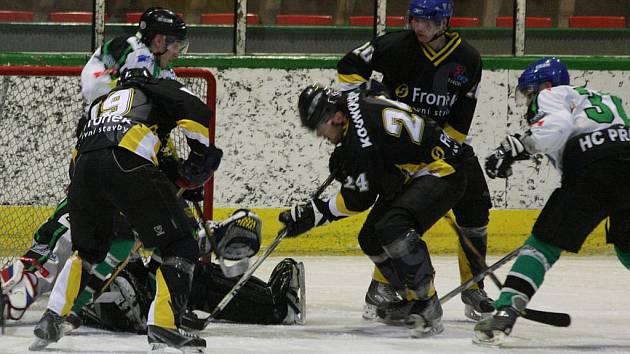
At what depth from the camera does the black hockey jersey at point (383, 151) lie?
13.6ft

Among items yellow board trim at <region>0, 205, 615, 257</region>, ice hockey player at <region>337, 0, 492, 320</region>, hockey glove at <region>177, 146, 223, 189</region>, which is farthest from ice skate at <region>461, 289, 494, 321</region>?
yellow board trim at <region>0, 205, 615, 257</region>

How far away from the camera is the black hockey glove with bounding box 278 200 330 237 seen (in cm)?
429

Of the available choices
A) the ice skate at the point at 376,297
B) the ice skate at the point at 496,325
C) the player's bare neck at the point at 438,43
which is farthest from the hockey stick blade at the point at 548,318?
the player's bare neck at the point at 438,43

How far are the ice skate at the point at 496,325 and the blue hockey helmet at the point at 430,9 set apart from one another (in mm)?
1253

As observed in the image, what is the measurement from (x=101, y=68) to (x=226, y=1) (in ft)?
7.96

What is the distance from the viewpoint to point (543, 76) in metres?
4.28

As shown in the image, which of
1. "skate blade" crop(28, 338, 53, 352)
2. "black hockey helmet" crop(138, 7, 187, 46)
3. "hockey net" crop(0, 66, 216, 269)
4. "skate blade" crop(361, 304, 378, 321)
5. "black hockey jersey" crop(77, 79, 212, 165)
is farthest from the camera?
"hockey net" crop(0, 66, 216, 269)

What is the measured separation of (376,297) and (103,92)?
1366 millimetres

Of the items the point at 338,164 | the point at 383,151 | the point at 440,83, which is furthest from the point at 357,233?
the point at 383,151

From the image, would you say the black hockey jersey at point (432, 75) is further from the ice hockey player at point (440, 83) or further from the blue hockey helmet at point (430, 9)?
the blue hockey helmet at point (430, 9)

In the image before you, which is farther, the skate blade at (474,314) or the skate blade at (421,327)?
the skate blade at (474,314)

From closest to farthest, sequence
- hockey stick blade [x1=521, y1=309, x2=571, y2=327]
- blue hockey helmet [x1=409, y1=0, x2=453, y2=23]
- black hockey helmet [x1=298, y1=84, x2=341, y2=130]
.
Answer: black hockey helmet [x1=298, y1=84, x2=341, y2=130] < hockey stick blade [x1=521, y1=309, x2=571, y2=327] < blue hockey helmet [x1=409, y1=0, x2=453, y2=23]

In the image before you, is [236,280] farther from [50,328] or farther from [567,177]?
[567,177]

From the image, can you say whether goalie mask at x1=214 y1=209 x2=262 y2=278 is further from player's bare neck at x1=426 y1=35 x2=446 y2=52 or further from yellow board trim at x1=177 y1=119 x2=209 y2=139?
player's bare neck at x1=426 y1=35 x2=446 y2=52
